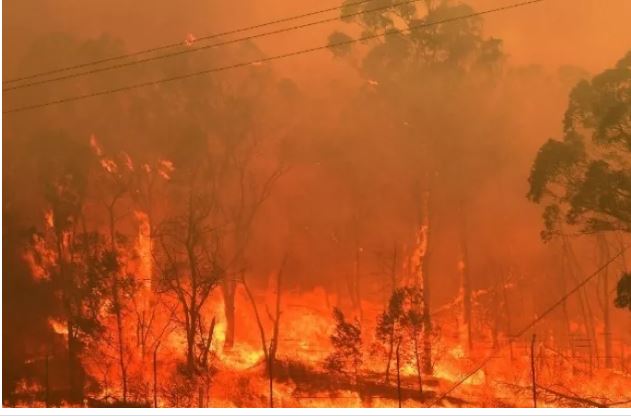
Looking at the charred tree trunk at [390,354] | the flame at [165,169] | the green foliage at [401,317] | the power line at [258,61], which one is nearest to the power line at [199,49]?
the power line at [258,61]

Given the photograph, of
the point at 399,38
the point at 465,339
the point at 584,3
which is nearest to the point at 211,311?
the point at 465,339

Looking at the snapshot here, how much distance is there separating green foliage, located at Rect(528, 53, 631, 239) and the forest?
0.01 m

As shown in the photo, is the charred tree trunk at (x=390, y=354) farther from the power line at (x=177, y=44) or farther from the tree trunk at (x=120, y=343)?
the power line at (x=177, y=44)

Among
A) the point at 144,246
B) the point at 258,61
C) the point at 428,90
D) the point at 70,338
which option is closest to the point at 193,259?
the point at 144,246

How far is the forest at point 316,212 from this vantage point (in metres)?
4.56

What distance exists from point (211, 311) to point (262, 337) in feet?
1.23

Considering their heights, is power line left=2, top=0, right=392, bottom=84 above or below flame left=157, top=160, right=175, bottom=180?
above

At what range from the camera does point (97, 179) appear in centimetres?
514

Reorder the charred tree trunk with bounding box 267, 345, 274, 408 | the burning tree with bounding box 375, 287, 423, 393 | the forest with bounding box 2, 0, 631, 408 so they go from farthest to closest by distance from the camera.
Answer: the charred tree trunk with bounding box 267, 345, 274, 408, the burning tree with bounding box 375, 287, 423, 393, the forest with bounding box 2, 0, 631, 408

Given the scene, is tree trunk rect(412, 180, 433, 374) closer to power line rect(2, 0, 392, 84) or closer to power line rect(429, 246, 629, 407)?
power line rect(429, 246, 629, 407)

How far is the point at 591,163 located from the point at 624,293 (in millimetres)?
762

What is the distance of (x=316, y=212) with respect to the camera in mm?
4891

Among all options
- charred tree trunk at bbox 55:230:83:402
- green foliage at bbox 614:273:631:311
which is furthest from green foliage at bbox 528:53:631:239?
charred tree trunk at bbox 55:230:83:402

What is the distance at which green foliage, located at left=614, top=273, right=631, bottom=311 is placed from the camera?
4449mm
